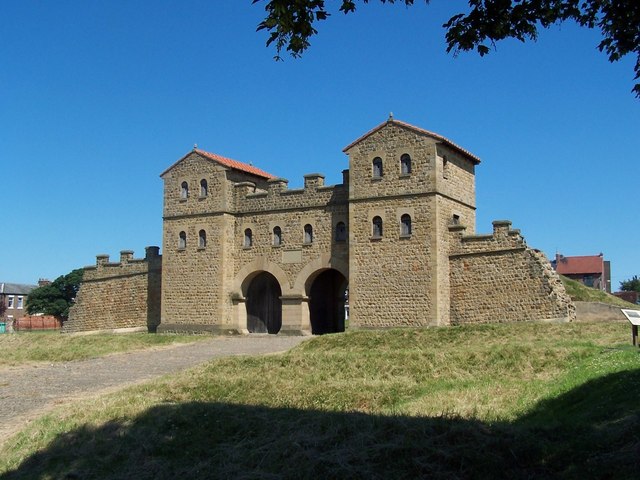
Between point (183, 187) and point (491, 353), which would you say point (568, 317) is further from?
point (183, 187)

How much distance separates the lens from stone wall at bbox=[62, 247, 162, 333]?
37.0 meters

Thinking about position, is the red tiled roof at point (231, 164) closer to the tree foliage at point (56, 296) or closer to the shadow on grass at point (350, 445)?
the shadow on grass at point (350, 445)

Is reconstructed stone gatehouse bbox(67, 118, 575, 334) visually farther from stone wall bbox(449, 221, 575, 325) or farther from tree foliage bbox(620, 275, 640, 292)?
tree foliage bbox(620, 275, 640, 292)

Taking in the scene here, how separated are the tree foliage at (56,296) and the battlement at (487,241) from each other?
5433cm

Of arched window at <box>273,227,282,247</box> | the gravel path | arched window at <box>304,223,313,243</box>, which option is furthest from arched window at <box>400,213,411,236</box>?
arched window at <box>273,227,282,247</box>

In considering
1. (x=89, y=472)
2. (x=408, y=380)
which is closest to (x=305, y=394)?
(x=408, y=380)

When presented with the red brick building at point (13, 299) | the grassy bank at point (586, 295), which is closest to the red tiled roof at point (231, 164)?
the grassy bank at point (586, 295)

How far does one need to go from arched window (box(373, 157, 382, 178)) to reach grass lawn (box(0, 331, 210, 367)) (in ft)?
33.5

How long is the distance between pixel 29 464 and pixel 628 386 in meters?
8.36

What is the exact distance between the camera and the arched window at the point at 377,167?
29.5 metres

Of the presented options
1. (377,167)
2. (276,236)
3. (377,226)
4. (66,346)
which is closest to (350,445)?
(377,226)

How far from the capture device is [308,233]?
1259 inches

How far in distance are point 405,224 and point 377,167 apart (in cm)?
261

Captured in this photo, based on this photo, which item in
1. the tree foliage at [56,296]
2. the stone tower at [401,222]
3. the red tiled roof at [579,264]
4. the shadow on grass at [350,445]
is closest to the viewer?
the shadow on grass at [350,445]
